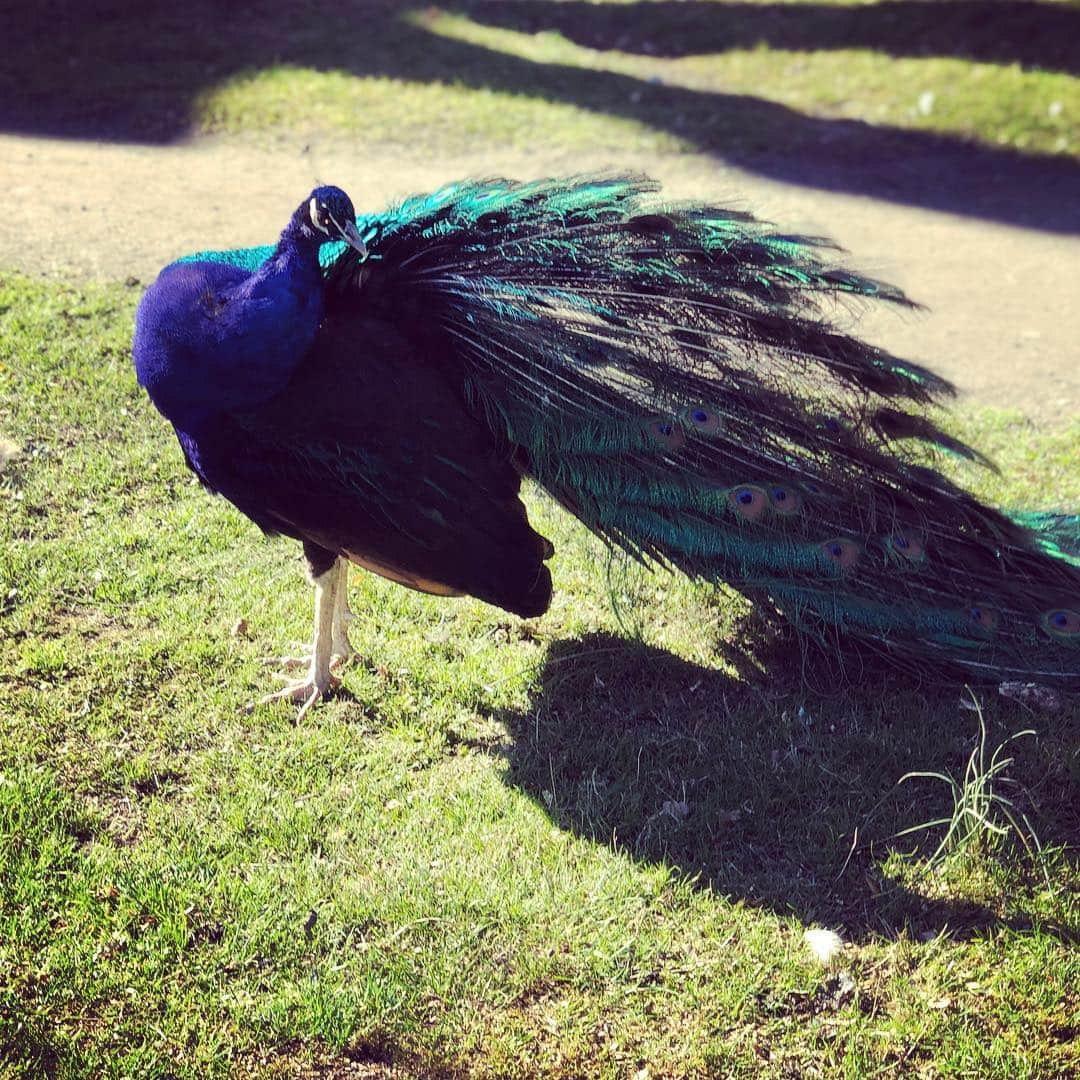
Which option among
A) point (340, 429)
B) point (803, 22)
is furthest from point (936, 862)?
point (803, 22)

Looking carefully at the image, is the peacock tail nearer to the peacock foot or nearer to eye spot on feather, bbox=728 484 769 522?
eye spot on feather, bbox=728 484 769 522

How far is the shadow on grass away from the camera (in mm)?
8445

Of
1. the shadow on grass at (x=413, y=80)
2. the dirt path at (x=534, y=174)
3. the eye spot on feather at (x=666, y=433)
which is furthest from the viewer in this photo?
the shadow on grass at (x=413, y=80)

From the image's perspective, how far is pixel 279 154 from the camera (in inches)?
325

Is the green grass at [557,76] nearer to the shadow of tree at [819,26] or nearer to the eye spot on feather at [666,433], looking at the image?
the shadow of tree at [819,26]

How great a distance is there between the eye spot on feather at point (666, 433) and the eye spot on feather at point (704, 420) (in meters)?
0.05

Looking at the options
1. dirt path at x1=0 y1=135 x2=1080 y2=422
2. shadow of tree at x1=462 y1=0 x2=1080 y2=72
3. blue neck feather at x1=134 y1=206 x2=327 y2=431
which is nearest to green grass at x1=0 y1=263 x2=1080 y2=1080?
blue neck feather at x1=134 y1=206 x2=327 y2=431

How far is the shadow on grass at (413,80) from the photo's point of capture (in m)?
Answer: 8.45

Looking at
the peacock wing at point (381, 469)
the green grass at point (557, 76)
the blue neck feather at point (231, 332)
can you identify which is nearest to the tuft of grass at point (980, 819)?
the peacock wing at point (381, 469)

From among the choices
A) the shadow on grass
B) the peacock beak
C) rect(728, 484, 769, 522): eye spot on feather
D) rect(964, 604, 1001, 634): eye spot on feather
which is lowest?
rect(964, 604, 1001, 634): eye spot on feather

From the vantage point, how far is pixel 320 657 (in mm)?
3570

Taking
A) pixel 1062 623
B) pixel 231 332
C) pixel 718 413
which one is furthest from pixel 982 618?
pixel 231 332

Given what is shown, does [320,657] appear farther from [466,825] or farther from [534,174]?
[534,174]

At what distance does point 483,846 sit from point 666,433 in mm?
1274
